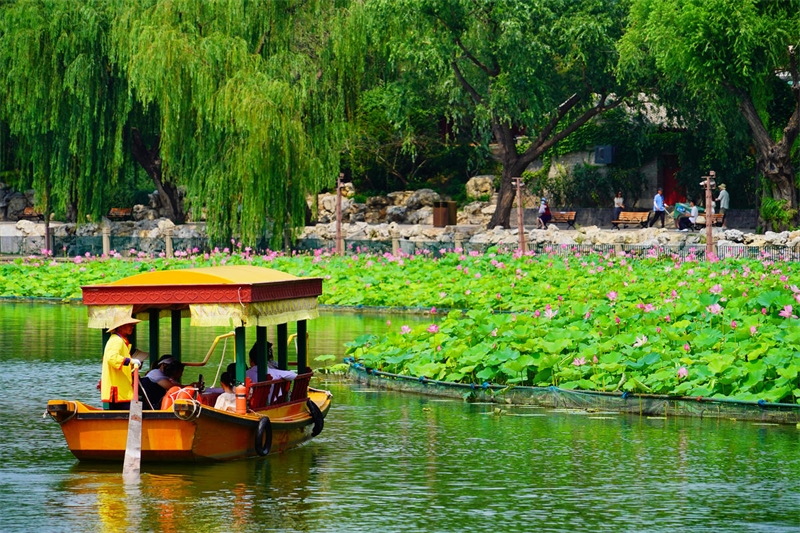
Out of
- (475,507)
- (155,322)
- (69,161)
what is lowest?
(475,507)

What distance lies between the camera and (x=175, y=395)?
12977 mm

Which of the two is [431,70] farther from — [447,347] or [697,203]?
[447,347]

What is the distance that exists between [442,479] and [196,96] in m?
26.6

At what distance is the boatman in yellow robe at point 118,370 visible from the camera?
13008 millimetres

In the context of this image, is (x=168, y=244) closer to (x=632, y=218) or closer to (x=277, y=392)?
(x=632, y=218)

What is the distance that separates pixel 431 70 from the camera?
144 feet

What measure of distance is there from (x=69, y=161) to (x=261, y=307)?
29.6m

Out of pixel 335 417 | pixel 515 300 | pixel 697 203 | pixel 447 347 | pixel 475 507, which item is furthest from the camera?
pixel 697 203

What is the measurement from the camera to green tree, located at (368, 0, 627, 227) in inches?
1647

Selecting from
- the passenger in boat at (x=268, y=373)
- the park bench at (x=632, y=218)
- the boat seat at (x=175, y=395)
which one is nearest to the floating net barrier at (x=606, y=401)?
the passenger in boat at (x=268, y=373)

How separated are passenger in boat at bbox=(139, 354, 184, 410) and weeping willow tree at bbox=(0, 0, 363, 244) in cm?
2377

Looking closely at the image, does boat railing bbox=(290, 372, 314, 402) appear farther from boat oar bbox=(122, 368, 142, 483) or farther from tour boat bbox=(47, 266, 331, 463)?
boat oar bbox=(122, 368, 142, 483)

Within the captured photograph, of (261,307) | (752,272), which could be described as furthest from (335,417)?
(752,272)

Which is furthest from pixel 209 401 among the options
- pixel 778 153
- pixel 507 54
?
pixel 778 153
